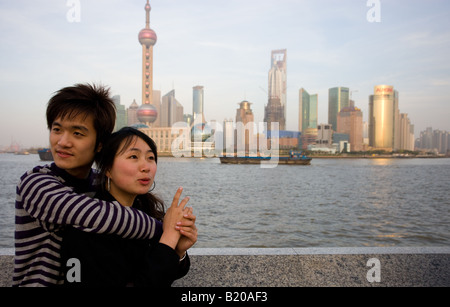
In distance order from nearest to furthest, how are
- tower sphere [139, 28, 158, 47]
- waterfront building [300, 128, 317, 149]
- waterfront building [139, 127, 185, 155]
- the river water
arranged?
the river water, waterfront building [139, 127, 185, 155], waterfront building [300, 128, 317, 149], tower sphere [139, 28, 158, 47]

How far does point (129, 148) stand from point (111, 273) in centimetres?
47

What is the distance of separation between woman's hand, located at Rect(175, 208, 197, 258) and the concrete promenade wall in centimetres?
130

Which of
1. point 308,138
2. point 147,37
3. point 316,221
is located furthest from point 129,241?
point 147,37

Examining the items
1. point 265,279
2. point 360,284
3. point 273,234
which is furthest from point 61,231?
point 273,234

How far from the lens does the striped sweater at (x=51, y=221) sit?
4.09 ft

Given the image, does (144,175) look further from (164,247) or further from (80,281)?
(80,281)

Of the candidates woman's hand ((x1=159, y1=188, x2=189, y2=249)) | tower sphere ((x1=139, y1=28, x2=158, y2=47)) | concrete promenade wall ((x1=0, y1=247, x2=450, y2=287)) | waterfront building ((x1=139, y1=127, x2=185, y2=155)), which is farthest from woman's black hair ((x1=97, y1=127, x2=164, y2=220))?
tower sphere ((x1=139, y1=28, x2=158, y2=47))

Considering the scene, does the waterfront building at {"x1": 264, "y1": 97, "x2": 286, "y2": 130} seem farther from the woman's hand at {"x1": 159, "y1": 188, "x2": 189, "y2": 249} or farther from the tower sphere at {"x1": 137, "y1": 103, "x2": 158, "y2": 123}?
the woman's hand at {"x1": 159, "y1": 188, "x2": 189, "y2": 249}

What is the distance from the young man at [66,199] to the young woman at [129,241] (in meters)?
0.06

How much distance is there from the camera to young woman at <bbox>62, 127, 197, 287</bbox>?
128cm

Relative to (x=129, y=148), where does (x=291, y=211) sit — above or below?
below

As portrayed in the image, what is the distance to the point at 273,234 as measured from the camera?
11781mm
